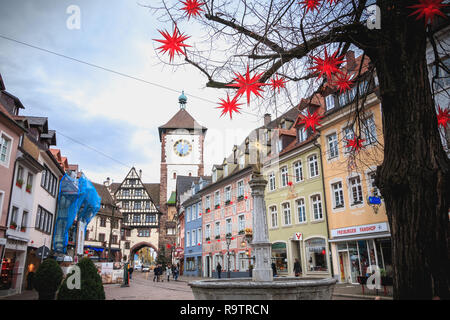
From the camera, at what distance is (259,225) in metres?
8.87

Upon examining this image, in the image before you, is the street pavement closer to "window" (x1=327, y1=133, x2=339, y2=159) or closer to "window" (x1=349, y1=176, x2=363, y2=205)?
"window" (x1=349, y1=176, x2=363, y2=205)

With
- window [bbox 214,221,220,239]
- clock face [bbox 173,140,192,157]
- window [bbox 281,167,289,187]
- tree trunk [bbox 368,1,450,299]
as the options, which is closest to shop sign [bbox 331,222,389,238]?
window [bbox 281,167,289,187]

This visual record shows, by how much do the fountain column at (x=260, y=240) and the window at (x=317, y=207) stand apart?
13918 mm

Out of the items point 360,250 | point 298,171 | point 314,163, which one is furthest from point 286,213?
point 360,250

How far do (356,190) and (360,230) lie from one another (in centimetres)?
220

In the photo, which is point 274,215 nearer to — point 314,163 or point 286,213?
point 286,213

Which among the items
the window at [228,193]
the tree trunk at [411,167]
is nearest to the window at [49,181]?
the window at [228,193]

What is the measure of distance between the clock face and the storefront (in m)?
48.0

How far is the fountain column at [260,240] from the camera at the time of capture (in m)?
8.48

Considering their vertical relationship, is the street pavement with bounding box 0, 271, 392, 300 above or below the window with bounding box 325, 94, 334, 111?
below

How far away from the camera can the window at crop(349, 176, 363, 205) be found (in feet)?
63.1

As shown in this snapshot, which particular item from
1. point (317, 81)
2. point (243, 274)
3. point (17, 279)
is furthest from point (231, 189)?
point (317, 81)

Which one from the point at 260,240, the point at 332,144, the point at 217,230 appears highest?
the point at 332,144

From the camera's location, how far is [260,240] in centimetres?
880
